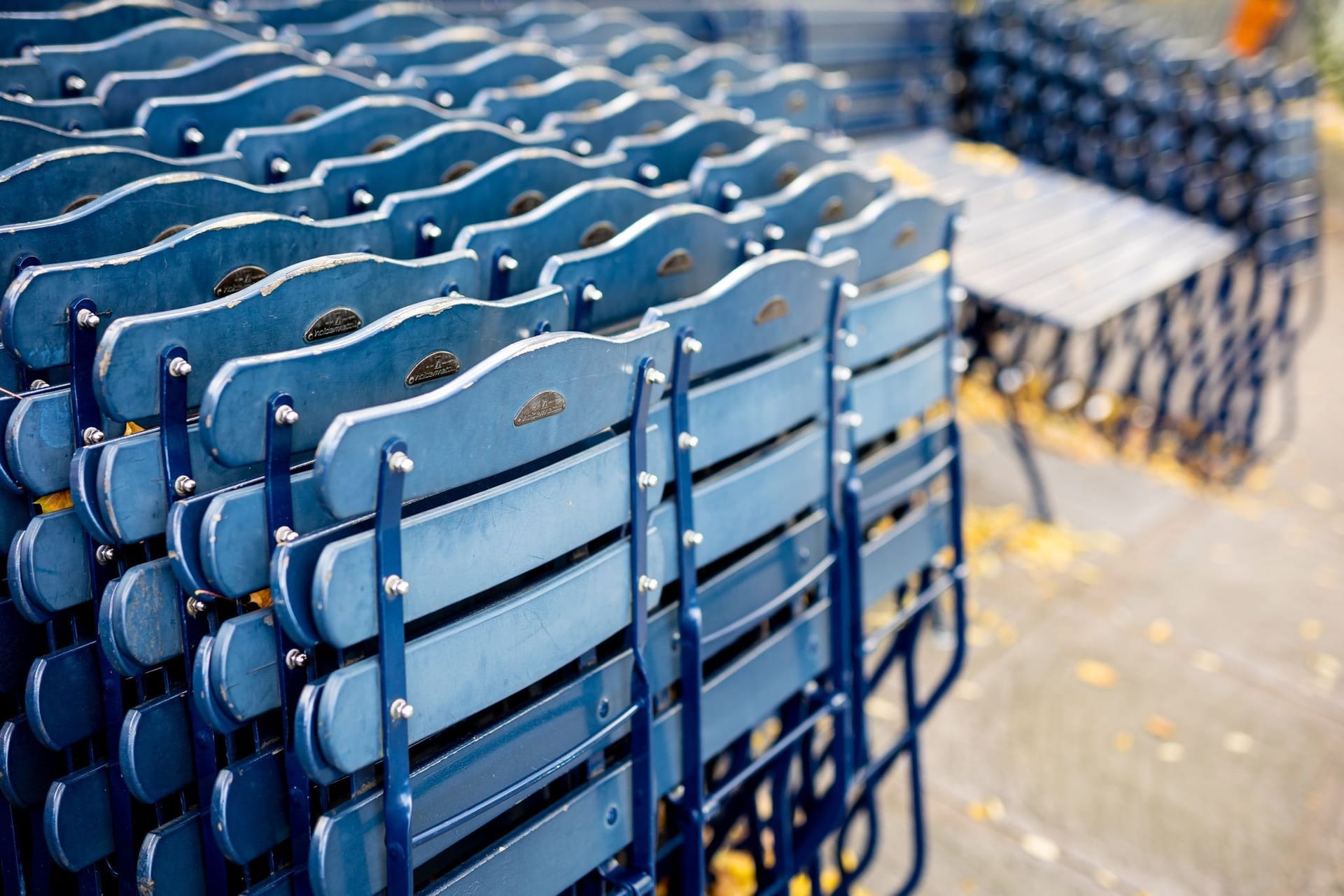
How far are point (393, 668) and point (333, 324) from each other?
0.44m

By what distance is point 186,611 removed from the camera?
1.24 m

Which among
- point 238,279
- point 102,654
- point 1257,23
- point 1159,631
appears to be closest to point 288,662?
point 102,654

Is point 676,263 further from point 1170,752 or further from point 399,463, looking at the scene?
point 1170,752

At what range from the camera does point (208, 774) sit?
4.17 ft

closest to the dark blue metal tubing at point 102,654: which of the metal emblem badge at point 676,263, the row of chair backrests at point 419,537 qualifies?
the row of chair backrests at point 419,537

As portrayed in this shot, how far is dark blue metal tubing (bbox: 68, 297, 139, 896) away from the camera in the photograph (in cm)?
123

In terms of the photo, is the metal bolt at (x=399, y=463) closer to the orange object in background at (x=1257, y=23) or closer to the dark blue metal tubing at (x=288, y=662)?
the dark blue metal tubing at (x=288, y=662)

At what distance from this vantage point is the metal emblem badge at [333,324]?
1.37 m

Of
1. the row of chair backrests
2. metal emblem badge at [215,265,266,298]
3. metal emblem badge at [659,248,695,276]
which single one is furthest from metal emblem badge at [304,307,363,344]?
metal emblem badge at [659,248,695,276]

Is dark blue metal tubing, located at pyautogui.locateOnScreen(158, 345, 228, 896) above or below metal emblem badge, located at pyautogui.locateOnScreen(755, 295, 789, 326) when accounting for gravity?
below

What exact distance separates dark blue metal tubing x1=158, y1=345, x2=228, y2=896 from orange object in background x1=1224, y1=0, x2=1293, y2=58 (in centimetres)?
1127

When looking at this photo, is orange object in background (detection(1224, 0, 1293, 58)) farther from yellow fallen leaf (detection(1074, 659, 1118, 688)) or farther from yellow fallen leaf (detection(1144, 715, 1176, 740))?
yellow fallen leaf (detection(1144, 715, 1176, 740))

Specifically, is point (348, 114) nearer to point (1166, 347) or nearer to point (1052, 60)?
point (1166, 347)

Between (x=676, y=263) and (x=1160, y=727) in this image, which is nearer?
(x=676, y=263)
